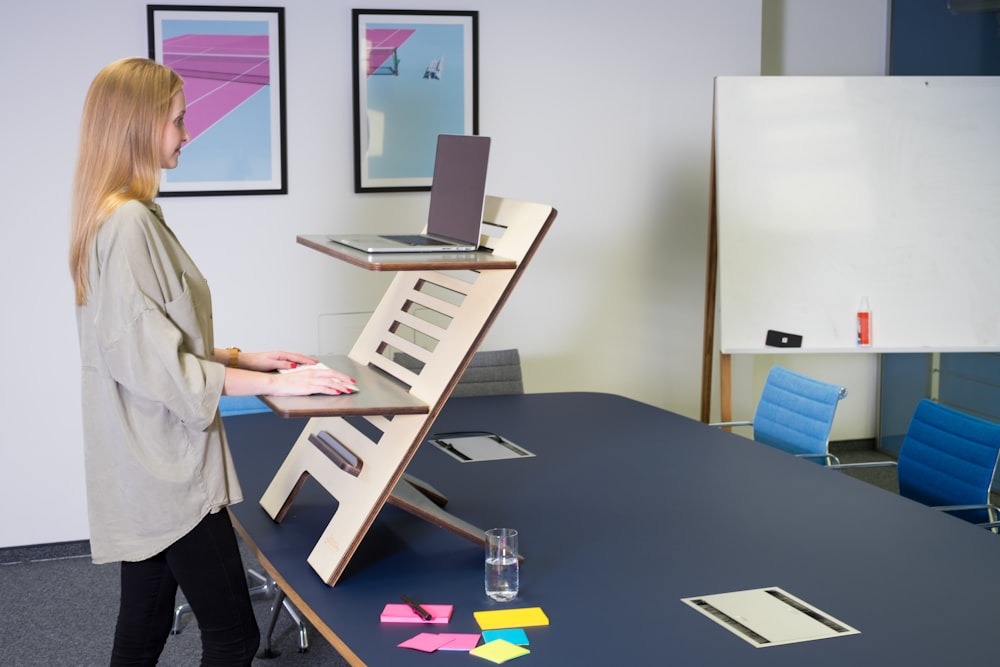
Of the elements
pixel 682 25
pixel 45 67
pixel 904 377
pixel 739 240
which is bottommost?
pixel 904 377

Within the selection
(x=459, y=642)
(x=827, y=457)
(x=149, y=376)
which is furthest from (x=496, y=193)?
(x=459, y=642)

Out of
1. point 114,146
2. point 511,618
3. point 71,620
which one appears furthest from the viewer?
point 71,620

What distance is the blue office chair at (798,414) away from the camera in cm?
357

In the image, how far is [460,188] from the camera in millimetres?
2457

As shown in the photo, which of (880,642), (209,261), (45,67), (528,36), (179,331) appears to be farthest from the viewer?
(528,36)

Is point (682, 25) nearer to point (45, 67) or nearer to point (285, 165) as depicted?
point (285, 165)

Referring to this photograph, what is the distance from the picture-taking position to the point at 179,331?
6.82 ft

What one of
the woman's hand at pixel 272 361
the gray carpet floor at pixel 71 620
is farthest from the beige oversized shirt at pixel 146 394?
the gray carpet floor at pixel 71 620

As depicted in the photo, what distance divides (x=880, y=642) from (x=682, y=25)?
3.96 meters

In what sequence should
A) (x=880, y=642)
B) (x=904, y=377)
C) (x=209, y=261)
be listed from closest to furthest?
(x=880, y=642)
(x=209, y=261)
(x=904, y=377)

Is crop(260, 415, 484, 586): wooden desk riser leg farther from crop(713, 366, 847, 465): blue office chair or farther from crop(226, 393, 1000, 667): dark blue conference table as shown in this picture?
crop(713, 366, 847, 465): blue office chair

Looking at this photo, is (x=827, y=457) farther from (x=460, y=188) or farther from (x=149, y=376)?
(x=149, y=376)

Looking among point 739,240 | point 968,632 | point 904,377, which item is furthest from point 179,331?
point 904,377

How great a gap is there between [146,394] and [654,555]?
3.65 feet
